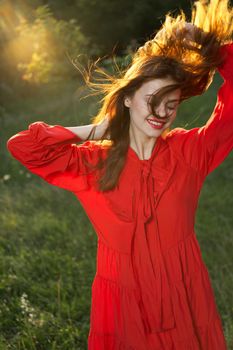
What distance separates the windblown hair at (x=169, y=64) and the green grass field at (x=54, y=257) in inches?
15.4

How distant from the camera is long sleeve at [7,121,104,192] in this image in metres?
2.31

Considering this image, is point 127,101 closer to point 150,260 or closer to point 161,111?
point 161,111

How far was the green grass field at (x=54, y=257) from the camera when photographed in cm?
382

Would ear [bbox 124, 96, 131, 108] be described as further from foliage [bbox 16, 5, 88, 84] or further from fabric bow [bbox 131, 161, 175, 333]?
foliage [bbox 16, 5, 88, 84]


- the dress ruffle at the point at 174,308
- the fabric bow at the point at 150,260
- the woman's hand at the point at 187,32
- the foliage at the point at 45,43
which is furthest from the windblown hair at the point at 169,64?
the foliage at the point at 45,43

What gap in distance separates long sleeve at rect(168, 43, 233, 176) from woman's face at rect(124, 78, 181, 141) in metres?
0.14

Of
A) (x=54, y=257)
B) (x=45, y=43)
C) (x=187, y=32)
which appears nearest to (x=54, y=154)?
(x=187, y=32)

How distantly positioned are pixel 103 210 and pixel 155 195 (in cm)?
21

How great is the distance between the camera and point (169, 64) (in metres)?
2.26

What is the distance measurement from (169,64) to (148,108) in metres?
0.19

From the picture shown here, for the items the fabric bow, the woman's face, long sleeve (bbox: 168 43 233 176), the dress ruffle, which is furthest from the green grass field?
the dress ruffle

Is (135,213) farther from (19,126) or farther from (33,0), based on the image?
(19,126)

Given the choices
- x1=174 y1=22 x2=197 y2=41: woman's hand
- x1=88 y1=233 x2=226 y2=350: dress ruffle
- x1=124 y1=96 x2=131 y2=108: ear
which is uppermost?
x1=174 y1=22 x2=197 y2=41: woman's hand

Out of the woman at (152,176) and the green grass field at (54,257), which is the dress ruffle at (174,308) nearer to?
the woman at (152,176)
